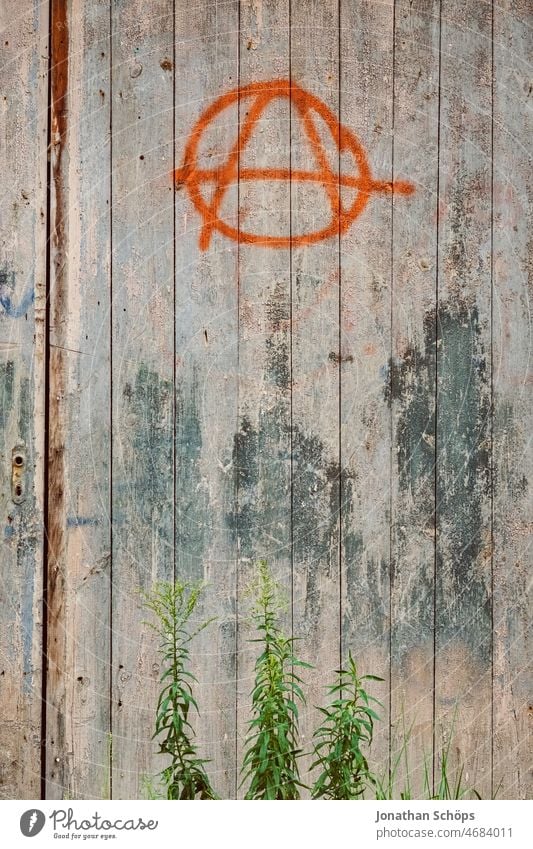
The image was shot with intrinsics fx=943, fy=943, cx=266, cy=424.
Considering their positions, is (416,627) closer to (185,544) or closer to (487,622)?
(487,622)

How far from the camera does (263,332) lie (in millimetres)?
2324

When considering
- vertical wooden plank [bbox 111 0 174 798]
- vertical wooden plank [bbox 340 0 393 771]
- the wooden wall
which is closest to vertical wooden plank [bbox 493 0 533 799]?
the wooden wall

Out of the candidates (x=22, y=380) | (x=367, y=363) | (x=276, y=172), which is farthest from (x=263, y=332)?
(x=22, y=380)

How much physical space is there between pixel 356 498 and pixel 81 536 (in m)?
0.69

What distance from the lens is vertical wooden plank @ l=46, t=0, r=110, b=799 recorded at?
2.30 metres

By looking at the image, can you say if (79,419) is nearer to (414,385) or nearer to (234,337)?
(234,337)

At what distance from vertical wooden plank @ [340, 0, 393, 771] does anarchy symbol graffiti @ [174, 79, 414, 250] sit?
1.1 inches

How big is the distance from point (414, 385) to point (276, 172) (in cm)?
63

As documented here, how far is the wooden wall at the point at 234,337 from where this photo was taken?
2305 millimetres

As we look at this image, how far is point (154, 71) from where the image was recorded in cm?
230

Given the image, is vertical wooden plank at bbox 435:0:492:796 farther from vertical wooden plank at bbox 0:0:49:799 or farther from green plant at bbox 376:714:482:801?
vertical wooden plank at bbox 0:0:49:799

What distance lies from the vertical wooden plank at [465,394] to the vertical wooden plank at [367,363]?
139 mm
